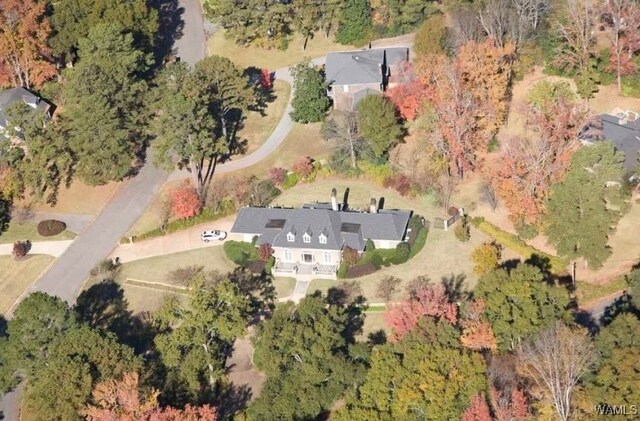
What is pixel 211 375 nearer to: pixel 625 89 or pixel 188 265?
pixel 188 265

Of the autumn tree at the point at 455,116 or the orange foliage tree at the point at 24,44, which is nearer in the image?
the autumn tree at the point at 455,116

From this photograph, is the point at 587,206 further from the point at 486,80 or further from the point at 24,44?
the point at 24,44

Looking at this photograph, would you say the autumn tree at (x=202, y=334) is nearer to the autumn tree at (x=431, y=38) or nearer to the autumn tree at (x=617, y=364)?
the autumn tree at (x=617, y=364)

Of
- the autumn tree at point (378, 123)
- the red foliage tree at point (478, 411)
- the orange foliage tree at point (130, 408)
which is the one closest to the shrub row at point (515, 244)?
the autumn tree at point (378, 123)

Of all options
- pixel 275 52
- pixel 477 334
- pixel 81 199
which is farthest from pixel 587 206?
pixel 81 199

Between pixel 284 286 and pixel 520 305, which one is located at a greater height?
pixel 520 305

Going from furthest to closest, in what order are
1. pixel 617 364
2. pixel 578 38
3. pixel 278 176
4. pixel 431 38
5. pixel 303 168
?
1. pixel 431 38
2. pixel 578 38
3. pixel 303 168
4. pixel 278 176
5. pixel 617 364

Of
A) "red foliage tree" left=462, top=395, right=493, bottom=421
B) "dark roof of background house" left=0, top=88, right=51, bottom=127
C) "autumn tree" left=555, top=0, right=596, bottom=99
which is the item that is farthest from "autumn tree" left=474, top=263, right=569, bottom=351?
"dark roof of background house" left=0, top=88, right=51, bottom=127
